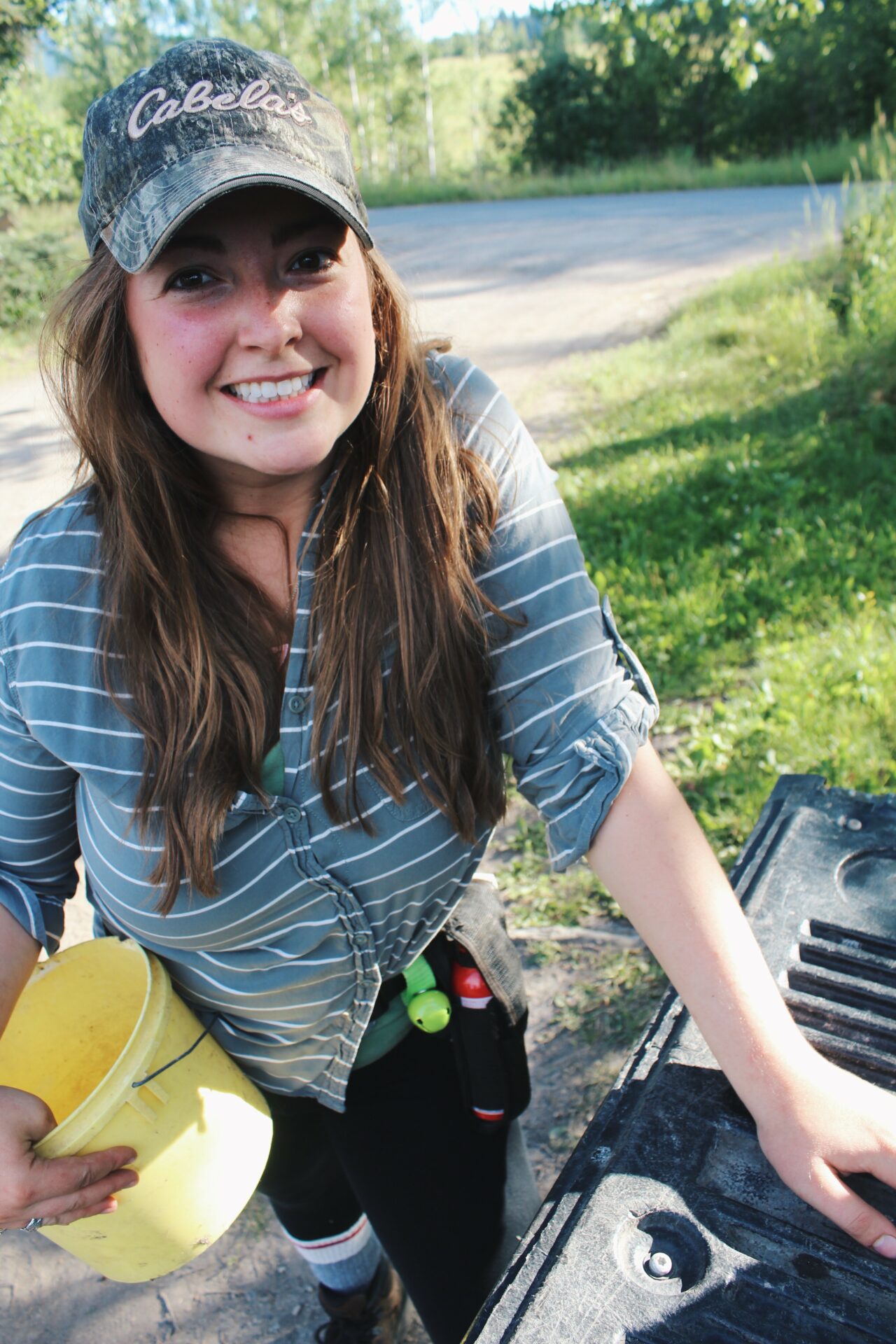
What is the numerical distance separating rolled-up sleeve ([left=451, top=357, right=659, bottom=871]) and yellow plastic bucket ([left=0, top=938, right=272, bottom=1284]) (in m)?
0.56

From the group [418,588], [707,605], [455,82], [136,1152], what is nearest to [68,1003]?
[136,1152]

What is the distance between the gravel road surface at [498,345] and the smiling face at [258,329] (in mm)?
363

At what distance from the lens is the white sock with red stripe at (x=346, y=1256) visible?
1.76 m

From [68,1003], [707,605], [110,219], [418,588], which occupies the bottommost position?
[707,605]

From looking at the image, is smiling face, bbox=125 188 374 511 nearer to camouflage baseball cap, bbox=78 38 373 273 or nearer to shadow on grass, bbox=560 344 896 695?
camouflage baseball cap, bbox=78 38 373 273

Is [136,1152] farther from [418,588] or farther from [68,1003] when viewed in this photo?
[418,588]

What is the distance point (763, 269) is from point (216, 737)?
8.33 m

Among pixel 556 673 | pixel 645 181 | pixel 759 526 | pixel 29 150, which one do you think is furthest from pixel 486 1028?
pixel 645 181

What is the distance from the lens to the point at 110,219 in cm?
113

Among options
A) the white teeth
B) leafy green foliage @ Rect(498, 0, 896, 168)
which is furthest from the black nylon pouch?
leafy green foliage @ Rect(498, 0, 896, 168)

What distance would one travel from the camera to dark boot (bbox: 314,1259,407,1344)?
6.00 feet

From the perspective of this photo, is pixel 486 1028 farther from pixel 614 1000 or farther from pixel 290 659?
pixel 614 1000

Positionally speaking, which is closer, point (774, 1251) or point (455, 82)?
point (774, 1251)

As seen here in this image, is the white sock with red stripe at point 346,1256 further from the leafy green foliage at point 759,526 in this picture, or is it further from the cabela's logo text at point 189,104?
the cabela's logo text at point 189,104
